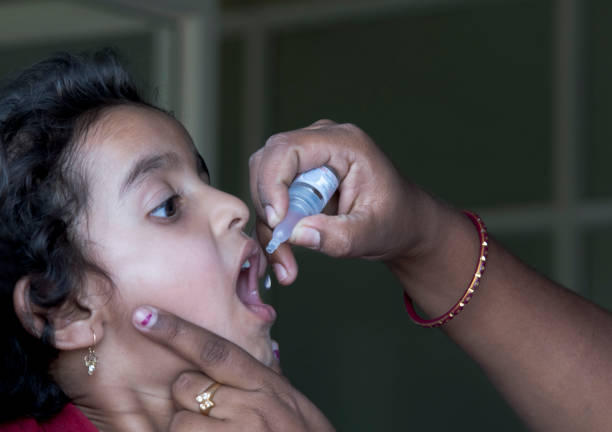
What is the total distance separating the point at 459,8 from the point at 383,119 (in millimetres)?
653

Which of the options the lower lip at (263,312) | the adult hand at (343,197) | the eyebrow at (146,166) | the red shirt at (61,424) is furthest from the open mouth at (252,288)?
the red shirt at (61,424)

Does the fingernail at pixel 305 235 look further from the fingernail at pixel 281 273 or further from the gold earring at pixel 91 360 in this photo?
the gold earring at pixel 91 360

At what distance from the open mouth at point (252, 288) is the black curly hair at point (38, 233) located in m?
0.26

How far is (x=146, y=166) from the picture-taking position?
150 centimetres

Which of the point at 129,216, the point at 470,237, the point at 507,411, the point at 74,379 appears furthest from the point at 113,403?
the point at 507,411

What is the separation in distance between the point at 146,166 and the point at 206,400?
16.5 inches

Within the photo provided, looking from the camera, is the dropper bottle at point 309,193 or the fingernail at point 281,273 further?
the fingernail at point 281,273

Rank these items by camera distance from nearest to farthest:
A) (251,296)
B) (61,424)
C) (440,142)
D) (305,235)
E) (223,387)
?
(305,235) < (223,387) < (61,424) < (251,296) < (440,142)

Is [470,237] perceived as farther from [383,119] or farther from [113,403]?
[383,119]

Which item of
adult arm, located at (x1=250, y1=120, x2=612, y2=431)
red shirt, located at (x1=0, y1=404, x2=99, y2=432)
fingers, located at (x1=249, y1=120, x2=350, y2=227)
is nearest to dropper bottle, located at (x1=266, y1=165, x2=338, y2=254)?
fingers, located at (x1=249, y1=120, x2=350, y2=227)

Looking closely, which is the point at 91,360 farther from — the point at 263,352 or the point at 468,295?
the point at 468,295

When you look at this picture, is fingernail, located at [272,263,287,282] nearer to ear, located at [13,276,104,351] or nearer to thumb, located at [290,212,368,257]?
thumb, located at [290,212,368,257]

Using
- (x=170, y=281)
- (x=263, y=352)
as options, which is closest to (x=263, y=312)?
(x=263, y=352)

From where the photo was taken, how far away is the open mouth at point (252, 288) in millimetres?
1518
